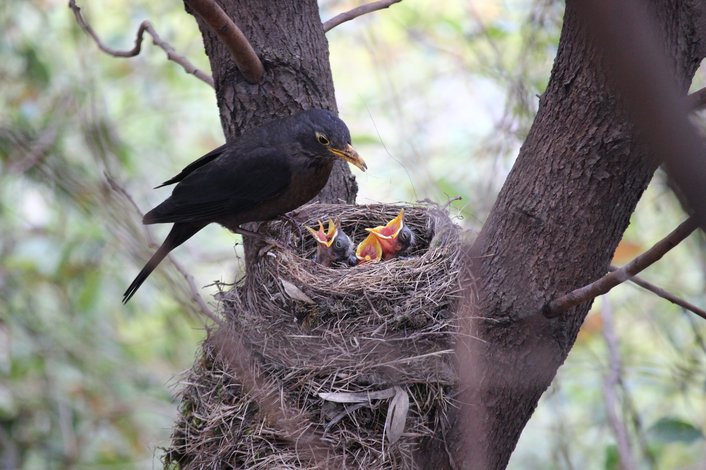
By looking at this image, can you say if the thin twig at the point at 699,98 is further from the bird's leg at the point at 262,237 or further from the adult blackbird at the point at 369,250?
the bird's leg at the point at 262,237

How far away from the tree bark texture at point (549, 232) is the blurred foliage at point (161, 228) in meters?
0.87

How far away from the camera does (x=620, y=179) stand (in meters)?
2.56

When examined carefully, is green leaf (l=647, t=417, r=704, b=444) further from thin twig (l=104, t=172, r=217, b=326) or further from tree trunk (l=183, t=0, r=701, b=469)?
thin twig (l=104, t=172, r=217, b=326)

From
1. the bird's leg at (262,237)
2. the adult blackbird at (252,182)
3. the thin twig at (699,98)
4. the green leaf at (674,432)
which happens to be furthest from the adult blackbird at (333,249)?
the thin twig at (699,98)

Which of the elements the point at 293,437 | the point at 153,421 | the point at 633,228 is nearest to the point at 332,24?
the point at 293,437

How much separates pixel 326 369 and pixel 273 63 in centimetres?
154

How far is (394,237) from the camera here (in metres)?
4.04

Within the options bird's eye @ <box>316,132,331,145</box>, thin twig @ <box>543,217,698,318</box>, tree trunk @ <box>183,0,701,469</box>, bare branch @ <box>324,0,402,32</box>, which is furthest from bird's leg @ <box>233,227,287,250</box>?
thin twig @ <box>543,217,698,318</box>

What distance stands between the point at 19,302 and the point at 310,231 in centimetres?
332

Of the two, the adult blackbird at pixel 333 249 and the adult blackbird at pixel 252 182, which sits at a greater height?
the adult blackbird at pixel 252 182

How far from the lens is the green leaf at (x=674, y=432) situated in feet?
11.5

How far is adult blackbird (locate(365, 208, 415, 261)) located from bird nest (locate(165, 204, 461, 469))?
1.03ft

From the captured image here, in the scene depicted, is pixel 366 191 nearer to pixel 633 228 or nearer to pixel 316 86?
pixel 633 228

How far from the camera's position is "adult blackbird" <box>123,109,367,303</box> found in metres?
4.08
